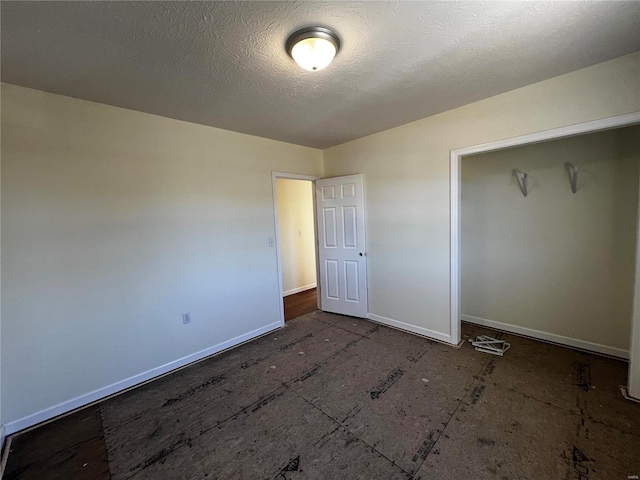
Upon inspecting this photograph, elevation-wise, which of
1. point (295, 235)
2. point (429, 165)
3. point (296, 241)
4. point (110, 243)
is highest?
point (429, 165)

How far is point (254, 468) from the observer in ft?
5.04

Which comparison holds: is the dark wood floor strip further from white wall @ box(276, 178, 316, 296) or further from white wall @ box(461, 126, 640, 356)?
white wall @ box(461, 126, 640, 356)

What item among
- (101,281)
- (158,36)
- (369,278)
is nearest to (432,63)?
(158,36)

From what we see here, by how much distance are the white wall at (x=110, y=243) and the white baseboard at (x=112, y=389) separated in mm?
19

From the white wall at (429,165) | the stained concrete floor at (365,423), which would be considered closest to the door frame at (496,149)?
the white wall at (429,165)

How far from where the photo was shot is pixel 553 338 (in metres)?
2.81

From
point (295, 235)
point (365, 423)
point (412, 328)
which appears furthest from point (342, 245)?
point (365, 423)

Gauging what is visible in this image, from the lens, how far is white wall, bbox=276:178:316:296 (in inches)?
197

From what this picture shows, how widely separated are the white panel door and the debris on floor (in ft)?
4.57

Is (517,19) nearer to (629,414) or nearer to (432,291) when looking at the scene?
(432,291)

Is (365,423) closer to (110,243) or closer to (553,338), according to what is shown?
(553,338)

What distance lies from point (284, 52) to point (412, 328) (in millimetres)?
3110

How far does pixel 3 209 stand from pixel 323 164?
3.39 meters

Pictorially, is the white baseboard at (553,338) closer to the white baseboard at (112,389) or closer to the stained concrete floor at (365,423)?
the stained concrete floor at (365,423)
